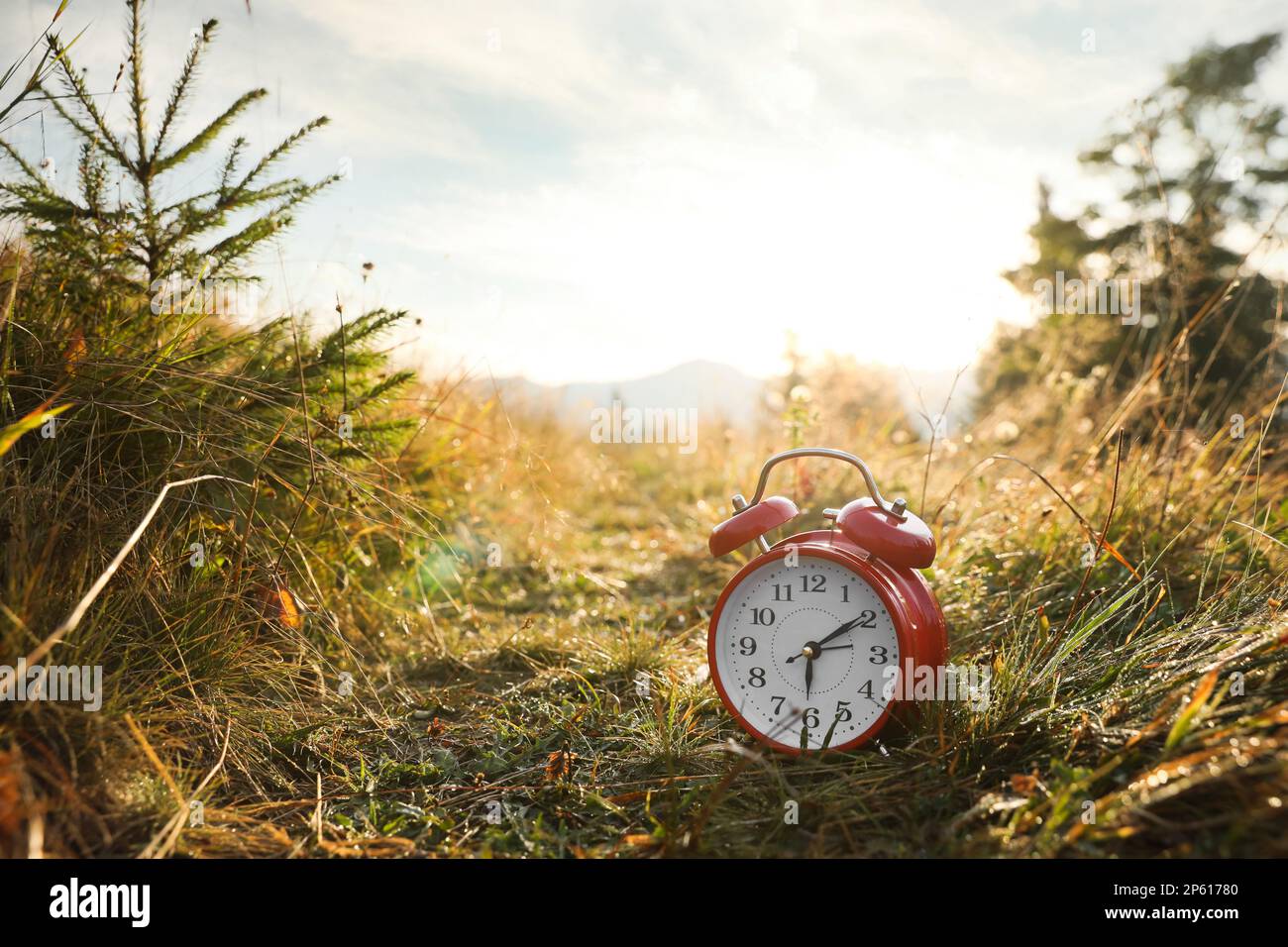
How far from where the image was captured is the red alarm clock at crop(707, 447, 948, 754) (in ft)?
7.90

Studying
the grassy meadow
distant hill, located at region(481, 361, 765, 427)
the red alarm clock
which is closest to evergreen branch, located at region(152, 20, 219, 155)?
the grassy meadow

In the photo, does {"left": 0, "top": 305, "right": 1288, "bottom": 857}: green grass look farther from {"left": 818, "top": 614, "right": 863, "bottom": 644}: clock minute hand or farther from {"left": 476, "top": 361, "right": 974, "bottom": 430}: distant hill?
{"left": 476, "top": 361, "right": 974, "bottom": 430}: distant hill

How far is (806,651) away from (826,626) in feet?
0.34

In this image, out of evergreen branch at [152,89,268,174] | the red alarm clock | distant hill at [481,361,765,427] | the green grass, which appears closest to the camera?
the green grass

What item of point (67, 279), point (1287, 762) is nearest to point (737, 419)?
point (67, 279)

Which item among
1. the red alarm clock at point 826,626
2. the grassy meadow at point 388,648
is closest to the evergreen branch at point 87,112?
the grassy meadow at point 388,648

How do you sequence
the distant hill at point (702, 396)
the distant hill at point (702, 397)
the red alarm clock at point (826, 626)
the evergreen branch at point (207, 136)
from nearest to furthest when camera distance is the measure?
the red alarm clock at point (826, 626), the evergreen branch at point (207, 136), the distant hill at point (702, 397), the distant hill at point (702, 396)

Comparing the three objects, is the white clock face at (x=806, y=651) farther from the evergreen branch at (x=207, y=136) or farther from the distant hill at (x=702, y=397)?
the distant hill at (x=702, y=397)

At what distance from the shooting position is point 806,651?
8.13ft

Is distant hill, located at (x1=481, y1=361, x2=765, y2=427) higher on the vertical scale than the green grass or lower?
higher

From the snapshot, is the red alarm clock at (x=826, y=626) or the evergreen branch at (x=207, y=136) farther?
the evergreen branch at (x=207, y=136)

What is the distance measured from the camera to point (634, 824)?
2.26m

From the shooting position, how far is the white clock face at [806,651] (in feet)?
8.00

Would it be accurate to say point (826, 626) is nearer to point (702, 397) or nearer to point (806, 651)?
A: point (806, 651)
